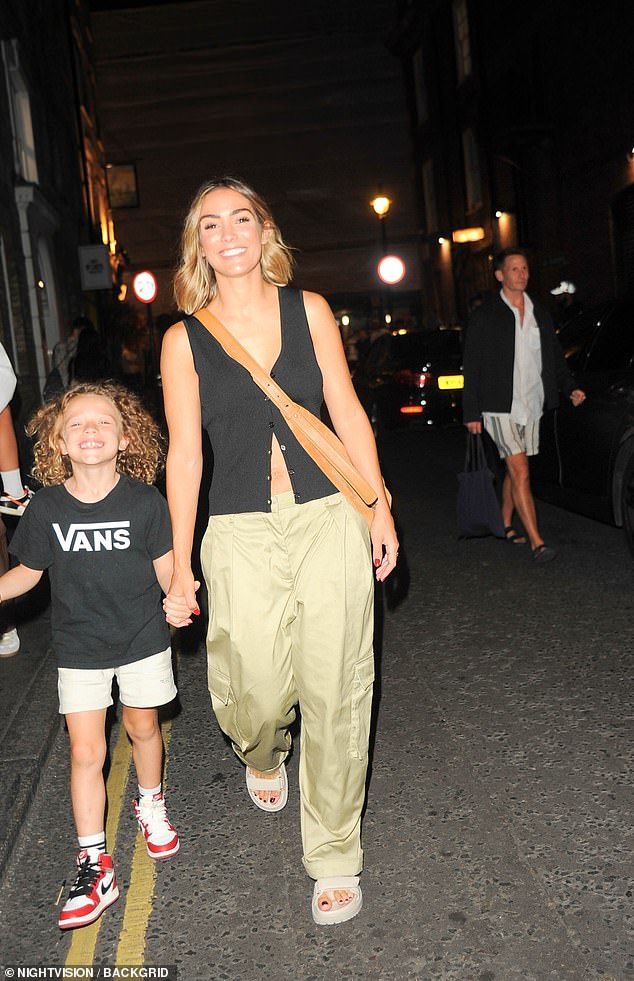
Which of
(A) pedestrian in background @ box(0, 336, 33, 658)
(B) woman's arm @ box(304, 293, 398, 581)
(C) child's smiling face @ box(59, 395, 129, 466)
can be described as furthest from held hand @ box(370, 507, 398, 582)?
(A) pedestrian in background @ box(0, 336, 33, 658)

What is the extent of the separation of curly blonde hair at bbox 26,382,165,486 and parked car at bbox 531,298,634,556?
4.29 metres

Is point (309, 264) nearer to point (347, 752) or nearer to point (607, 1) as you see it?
point (607, 1)

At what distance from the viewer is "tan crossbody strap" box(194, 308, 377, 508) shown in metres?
3.15

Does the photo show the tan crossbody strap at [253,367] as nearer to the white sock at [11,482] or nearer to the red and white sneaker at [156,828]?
the red and white sneaker at [156,828]

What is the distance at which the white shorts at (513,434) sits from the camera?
7.64 m

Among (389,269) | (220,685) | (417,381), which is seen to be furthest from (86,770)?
(389,269)

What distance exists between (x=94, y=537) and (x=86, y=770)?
0.71m

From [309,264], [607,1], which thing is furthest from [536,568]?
[309,264]

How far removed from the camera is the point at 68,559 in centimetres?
330

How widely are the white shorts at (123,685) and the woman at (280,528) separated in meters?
0.24

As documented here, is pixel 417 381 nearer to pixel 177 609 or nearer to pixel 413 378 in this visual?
pixel 413 378

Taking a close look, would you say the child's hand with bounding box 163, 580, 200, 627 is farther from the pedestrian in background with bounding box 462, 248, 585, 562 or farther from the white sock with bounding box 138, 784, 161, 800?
the pedestrian in background with bounding box 462, 248, 585, 562

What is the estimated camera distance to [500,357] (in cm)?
759

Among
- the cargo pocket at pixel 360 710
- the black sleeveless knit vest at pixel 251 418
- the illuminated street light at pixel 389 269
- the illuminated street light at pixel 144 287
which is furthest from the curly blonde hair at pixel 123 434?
the illuminated street light at pixel 144 287
